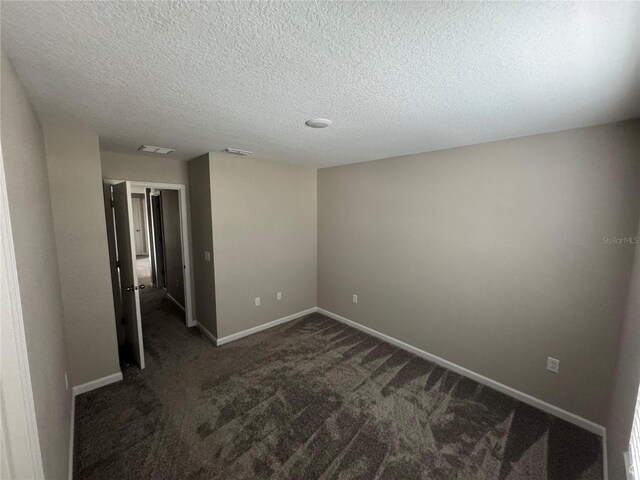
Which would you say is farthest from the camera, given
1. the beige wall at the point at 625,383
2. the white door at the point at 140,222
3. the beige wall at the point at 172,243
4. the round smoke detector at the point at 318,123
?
the white door at the point at 140,222

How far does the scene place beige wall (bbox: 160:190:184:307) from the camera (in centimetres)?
418

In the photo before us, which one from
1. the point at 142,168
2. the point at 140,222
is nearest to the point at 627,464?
the point at 142,168

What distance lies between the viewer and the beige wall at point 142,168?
305cm

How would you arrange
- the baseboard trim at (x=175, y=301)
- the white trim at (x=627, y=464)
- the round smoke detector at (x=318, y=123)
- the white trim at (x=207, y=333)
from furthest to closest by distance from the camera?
the baseboard trim at (x=175, y=301), the white trim at (x=207, y=333), the round smoke detector at (x=318, y=123), the white trim at (x=627, y=464)

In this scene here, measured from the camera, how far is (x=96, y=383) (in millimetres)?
2480

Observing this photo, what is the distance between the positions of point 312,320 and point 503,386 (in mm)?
2452

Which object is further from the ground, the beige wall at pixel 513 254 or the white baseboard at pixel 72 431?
the beige wall at pixel 513 254

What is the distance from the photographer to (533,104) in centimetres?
160

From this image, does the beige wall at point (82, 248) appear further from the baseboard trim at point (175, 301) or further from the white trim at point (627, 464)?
the white trim at point (627, 464)

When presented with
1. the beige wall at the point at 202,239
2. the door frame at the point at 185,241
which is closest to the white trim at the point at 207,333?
the beige wall at the point at 202,239

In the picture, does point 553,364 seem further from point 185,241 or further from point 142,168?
point 142,168

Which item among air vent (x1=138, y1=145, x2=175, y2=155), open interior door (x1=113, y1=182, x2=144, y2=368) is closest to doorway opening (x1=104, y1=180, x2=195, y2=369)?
open interior door (x1=113, y1=182, x2=144, y2=368)

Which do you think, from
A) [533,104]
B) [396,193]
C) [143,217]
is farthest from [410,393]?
[143,217]

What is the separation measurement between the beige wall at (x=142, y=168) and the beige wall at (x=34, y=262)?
4.59ft
